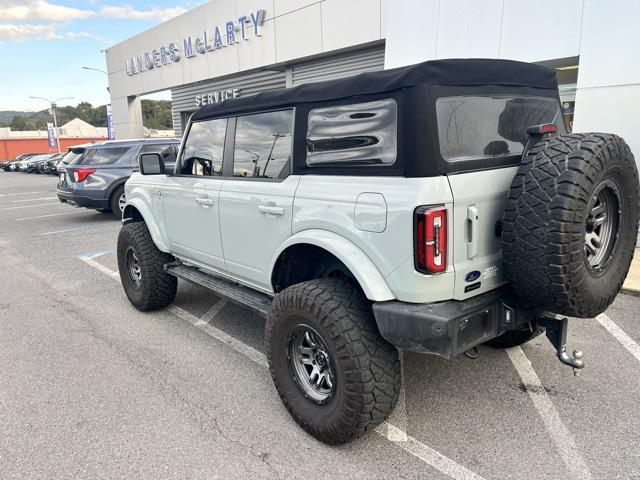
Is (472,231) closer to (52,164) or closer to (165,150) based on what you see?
(165,150)

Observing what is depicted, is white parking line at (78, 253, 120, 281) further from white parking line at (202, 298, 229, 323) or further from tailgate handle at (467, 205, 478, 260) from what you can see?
tailgate handle at (467, 205, 478, 260)

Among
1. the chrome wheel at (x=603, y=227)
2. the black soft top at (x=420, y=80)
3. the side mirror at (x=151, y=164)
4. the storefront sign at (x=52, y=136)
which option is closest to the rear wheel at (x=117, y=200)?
the side mirror at (x=151, y=164)

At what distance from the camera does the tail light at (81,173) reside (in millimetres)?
10430

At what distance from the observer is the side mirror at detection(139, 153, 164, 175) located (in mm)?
4445

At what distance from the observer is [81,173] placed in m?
10.4

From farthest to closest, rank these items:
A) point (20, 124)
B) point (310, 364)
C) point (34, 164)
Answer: point (20, 124), point (34, 164), point (310, 364)

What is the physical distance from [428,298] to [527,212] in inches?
25.4

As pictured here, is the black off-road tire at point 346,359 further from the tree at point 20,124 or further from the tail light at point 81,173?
the tree at point 20,124

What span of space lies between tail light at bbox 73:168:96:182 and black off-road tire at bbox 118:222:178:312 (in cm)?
639

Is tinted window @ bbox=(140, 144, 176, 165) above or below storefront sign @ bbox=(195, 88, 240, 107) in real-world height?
below

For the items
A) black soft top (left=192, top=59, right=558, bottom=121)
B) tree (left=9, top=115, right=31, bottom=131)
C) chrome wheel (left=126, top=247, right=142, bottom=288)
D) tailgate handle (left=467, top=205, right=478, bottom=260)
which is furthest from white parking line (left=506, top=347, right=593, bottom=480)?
tree (left=9, top=115, right=31, bottom=131)

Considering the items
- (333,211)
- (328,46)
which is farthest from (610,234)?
(328,46)

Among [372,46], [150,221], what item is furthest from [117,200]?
[372,46]

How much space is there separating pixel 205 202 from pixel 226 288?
28.5 inches
